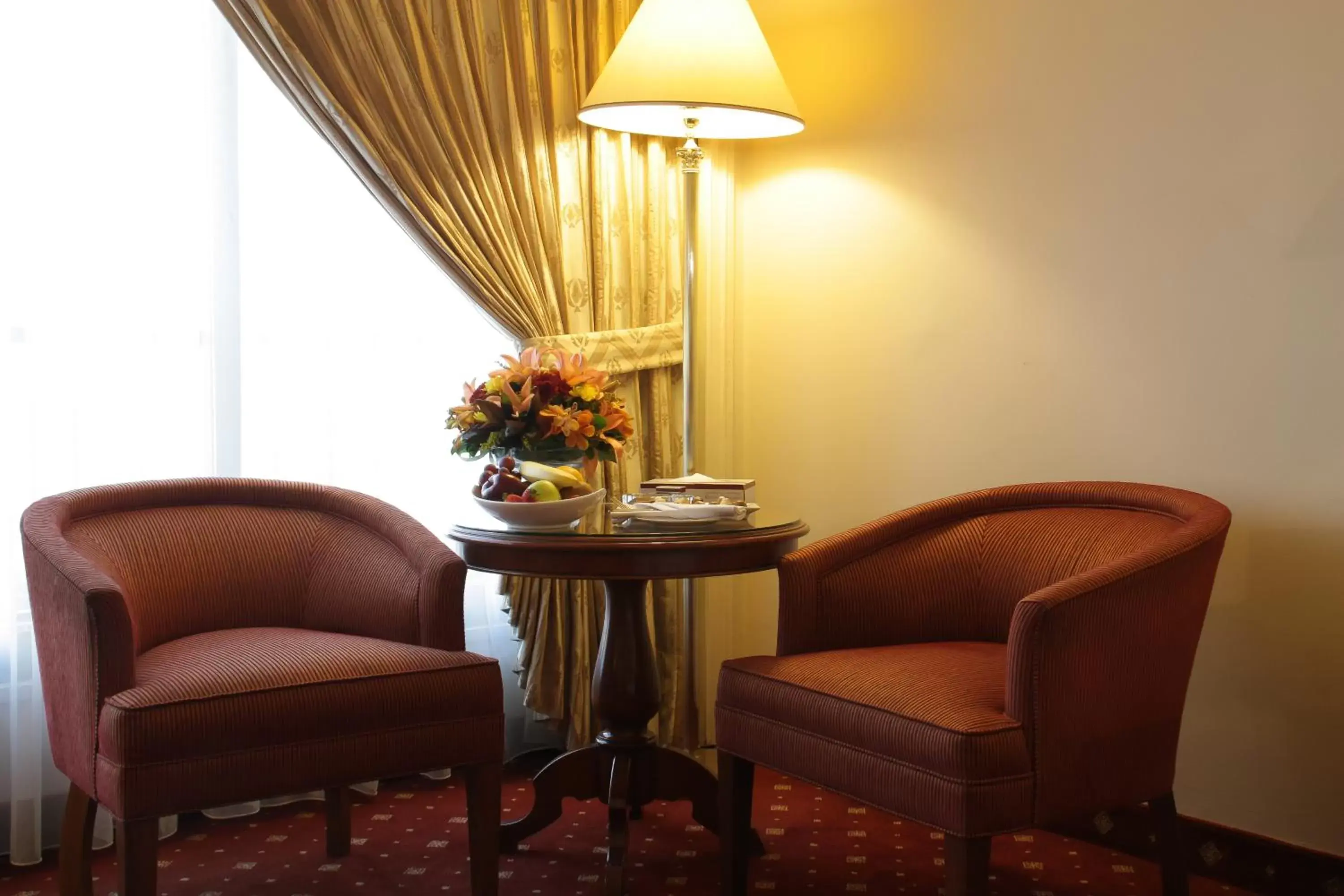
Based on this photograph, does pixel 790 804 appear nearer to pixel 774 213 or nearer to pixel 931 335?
pixel 931 335

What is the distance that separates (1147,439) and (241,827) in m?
2.49

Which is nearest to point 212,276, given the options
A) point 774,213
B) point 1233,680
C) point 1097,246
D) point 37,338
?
point 37,338

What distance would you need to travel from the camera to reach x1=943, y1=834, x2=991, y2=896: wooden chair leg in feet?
7.19

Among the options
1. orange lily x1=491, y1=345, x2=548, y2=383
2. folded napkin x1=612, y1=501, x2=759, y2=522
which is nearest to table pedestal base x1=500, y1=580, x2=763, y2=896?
folded napkin x1=612, y1=501, x2=759, y2=522

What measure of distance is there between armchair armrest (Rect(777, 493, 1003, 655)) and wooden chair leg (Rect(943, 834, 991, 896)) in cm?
65

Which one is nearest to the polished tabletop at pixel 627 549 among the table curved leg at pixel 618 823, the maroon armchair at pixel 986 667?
the maroon armchair at pixel 986 667

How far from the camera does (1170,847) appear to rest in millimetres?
2605

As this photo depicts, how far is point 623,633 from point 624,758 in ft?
0.99

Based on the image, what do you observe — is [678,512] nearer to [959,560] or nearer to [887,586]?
[887,586]

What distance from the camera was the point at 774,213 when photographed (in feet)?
13.1

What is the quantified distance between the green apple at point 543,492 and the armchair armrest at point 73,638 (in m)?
0.88

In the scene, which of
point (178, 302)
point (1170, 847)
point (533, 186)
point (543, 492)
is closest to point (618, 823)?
point (543, 492)

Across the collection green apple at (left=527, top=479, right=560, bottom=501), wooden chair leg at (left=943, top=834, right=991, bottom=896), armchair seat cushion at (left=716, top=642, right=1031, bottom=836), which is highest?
green apple at (left=527, top=479, right=560, bottom=501)

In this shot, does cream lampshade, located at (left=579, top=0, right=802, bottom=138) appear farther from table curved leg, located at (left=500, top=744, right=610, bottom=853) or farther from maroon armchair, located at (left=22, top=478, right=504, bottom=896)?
table curved leg, located at (left=500, top=744, right=610, bottom=853)
